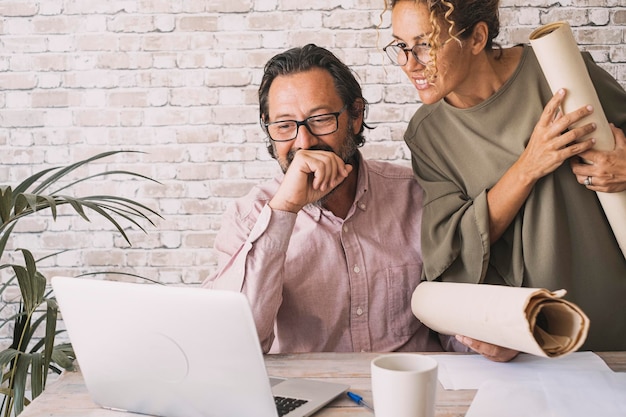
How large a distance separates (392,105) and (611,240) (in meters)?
1.47

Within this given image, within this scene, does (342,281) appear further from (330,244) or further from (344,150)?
(344,150)

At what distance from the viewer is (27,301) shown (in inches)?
72.0

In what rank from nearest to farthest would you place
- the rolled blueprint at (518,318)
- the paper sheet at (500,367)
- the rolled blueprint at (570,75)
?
the rolled blueprint at (518,318)
the paper sheet at (500,367)
the rolled blueprint at (570,75)

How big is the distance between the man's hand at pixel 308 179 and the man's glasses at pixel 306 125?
0.43ft

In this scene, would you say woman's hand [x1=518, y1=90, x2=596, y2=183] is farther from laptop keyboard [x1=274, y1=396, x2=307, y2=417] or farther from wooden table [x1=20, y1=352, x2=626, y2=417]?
laptop keyboard [x1=274, y1=396, x2=307, y2=417]

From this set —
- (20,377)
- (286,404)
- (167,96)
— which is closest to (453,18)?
(286,404)

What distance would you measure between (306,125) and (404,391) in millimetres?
932

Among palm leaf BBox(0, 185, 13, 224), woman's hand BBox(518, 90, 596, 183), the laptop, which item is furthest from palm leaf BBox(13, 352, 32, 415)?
woman's hand BBox(518, 90, 596, 183)

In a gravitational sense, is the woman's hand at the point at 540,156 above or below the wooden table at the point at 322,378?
above

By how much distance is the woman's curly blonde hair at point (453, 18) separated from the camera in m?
1.51

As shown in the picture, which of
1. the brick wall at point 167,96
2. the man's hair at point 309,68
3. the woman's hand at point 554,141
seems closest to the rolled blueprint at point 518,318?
the woman's hand at point 554,141

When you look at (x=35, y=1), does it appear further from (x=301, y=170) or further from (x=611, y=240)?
(x=611, y=240)

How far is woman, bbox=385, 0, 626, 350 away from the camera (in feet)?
4.89

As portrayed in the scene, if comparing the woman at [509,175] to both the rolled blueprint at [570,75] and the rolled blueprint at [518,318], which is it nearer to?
the rolled blueprint at [570,75]
